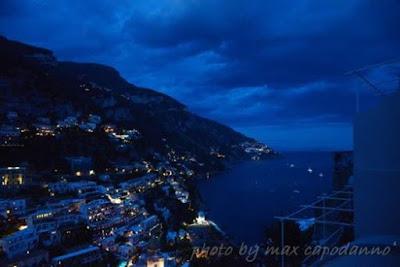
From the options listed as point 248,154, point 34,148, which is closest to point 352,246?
point 34,148

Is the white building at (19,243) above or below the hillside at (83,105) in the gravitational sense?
below

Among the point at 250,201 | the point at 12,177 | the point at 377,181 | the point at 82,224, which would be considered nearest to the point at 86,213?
the point at 82,224

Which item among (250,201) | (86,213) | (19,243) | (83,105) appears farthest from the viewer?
(83,105)

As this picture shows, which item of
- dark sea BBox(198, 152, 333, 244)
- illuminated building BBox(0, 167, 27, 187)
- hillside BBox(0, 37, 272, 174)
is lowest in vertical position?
dark sea BBox(198, 152, 333, 244)

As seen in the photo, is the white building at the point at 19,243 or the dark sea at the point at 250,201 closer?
the white building at the point at 19,243

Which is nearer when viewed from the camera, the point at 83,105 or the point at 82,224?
the point at 82,224

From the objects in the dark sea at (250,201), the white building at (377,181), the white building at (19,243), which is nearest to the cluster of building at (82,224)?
the white building at (19,243)

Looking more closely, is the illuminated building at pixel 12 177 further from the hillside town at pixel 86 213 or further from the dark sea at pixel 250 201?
the dark sea at pixel 250 201

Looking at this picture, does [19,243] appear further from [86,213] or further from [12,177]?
[12,177]

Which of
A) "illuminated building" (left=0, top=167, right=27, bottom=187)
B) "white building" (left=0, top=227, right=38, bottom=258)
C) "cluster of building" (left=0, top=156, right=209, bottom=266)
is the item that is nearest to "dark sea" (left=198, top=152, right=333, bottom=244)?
"cluster of building" (left=0, top=156, right=209, bottom=266)

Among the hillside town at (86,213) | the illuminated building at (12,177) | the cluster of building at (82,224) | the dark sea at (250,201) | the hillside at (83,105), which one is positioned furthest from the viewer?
the hillside at (83,105)

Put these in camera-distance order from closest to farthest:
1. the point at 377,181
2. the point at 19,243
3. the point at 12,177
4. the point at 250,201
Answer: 1. the point at 377,181
2. the point at 19,243
3. the point at 12,177
4. the point at 250,201

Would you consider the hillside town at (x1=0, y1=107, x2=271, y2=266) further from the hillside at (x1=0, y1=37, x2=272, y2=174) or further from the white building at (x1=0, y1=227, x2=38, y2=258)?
the hillside at (x1=0, y1=37, x2=272, y2=174)
